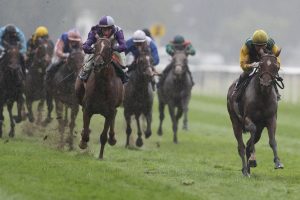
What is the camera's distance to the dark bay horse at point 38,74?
20281 mm

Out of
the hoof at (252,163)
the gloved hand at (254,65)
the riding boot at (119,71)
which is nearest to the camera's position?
the hoof at (252,163)

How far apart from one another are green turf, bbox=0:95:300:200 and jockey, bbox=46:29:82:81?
131 cm

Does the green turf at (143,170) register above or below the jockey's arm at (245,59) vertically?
below

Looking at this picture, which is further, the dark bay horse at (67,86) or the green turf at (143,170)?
the dark bay horse at (67,86)

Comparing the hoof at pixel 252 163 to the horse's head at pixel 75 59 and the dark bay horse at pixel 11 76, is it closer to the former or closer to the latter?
the horse's head at pixel 75 59

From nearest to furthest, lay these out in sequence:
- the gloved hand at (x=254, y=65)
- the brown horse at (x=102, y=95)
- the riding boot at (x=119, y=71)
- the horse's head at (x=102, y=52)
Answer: the gloved hand at (x=254, y=65) → the horse's head at (x=102, y=52) → the brown horse at (x=102, y=95) → the riding boot at (x=119, y=71)

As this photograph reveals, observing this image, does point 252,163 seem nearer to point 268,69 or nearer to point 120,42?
point 268,69

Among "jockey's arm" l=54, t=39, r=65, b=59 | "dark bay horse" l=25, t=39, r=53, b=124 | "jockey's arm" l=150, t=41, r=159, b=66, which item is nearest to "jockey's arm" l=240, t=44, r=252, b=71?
"jockey's arm" l=150, t=41, r=159, b=66

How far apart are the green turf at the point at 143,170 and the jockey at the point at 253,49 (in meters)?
1.52

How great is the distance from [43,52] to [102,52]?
267 inches

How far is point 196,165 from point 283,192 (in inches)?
144

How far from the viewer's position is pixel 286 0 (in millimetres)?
74312

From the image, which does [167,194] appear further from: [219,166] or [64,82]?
[64,82]

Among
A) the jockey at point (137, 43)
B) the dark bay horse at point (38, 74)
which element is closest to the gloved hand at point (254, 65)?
the jockey at point (137, 43)
